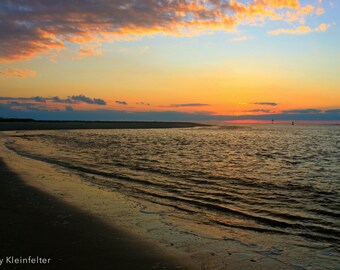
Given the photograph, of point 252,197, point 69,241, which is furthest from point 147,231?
point 252,197

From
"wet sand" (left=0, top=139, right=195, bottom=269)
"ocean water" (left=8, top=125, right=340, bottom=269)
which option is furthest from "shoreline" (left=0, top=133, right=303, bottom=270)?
"ocean water" (left=8, top=125, right=340, bottom=269)

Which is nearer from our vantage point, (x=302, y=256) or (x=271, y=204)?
(x=302, y=256)

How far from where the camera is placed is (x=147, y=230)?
818cm

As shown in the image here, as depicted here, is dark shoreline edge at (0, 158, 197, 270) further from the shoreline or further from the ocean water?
the ocean water

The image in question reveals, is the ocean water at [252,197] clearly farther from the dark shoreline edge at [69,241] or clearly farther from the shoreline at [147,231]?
the dark shoreline edge at [69,241]

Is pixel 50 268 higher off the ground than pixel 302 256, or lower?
higher

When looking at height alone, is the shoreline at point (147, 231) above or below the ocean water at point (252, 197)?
above

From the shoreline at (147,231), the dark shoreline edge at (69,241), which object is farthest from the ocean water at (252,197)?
the dark shoreline edge at (69,241)

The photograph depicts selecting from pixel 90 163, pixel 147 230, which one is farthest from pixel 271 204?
pixel 90 163

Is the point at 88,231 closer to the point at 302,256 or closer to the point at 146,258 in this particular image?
the point at 146,258

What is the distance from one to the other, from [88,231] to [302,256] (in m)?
5.20

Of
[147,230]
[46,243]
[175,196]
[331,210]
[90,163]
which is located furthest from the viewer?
[90,163]

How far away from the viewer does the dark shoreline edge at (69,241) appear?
5797 millimetres

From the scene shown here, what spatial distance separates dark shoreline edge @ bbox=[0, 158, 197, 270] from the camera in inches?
228
